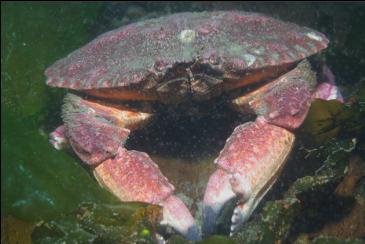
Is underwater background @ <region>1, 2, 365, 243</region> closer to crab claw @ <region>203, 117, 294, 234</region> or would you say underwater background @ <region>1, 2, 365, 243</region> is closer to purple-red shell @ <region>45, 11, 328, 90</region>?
crab claw @ <region>203, 117, 294, 234</region>

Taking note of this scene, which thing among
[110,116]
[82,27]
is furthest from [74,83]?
[82,27]

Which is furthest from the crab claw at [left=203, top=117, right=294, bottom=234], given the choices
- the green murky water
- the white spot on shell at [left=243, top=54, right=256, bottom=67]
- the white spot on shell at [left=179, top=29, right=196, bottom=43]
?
the white spot on shell at [left=179, top=29, right=196, bottom=43]

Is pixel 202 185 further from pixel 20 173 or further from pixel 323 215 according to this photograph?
pixel 20 173

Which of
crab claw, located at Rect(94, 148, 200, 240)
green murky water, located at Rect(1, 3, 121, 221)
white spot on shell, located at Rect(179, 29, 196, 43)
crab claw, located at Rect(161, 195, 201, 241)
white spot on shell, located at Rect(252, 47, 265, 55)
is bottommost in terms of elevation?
crab claw, located at Rect(161, 195, 201, 241)

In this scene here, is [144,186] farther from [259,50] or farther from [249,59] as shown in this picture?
[259,50]

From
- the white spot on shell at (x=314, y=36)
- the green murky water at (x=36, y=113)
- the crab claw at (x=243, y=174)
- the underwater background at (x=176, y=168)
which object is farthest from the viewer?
the white spot on shell at (x=314, y=36)

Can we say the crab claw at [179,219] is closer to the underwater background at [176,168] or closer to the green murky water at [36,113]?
the underwater background at [176,168]

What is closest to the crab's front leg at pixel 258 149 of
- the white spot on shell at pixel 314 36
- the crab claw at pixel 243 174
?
the crab claw at pixel 243 174
